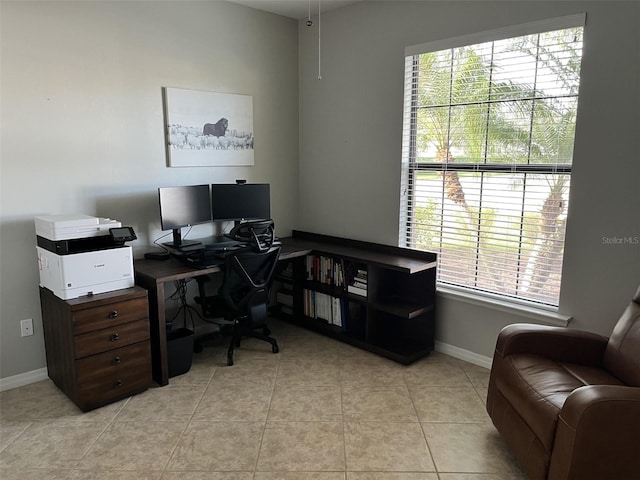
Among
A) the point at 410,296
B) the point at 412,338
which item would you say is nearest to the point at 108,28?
the point at 410,296

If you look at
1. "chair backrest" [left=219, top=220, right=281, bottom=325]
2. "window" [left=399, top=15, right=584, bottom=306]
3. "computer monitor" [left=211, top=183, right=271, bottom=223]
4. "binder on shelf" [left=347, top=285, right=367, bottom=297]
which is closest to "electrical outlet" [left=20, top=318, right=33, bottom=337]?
"chair backrest" [left=219, top=220, right=281, bottom=325]

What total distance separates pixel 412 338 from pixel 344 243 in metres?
0.97

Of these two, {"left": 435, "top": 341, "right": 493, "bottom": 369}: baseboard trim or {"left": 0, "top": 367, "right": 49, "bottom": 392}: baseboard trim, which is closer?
{"left": 0, "top": 367, "right": 49, "bottom": 392}: baseboard trim

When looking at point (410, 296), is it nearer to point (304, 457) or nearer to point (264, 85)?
point (304, 457)

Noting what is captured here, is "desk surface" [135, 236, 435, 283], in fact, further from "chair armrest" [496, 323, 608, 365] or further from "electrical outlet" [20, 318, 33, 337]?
"chair armrest" [496, 323, 608, 365]

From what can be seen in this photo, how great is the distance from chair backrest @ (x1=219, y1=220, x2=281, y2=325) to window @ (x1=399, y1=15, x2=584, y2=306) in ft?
3.52

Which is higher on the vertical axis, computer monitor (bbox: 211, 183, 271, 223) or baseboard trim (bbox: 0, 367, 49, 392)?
computer monitor (bbox: 211, 183, 271, 223)

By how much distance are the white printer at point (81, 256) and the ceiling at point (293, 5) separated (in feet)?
7.11

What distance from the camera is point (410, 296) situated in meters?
3.71

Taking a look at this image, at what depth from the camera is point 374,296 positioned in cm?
360

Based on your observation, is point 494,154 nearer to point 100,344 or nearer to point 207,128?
point 207,128

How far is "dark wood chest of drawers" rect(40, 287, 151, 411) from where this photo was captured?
2686 mm

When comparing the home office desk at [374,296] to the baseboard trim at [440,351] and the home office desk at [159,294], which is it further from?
the baseboard trim at [440,351]

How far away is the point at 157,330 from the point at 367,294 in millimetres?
1508
